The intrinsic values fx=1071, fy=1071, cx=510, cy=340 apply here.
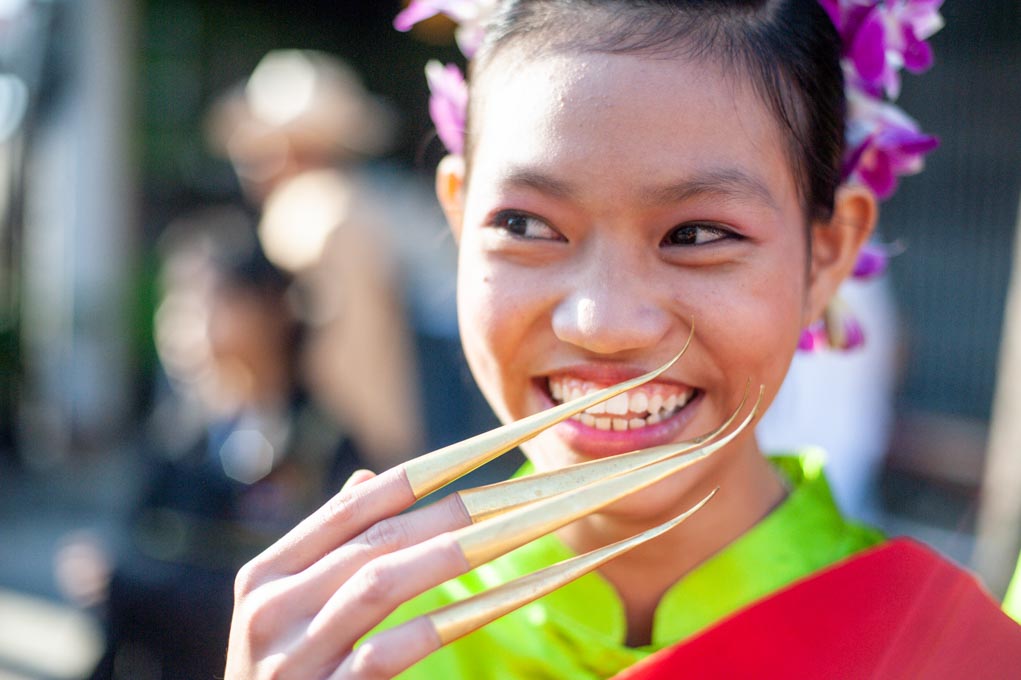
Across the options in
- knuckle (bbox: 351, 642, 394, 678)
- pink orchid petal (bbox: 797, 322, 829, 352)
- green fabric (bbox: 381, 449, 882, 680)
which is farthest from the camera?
Result: pink orchid petal (bbox: 797, 322, 829, 352)

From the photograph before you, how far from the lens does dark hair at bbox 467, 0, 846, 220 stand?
1260mm

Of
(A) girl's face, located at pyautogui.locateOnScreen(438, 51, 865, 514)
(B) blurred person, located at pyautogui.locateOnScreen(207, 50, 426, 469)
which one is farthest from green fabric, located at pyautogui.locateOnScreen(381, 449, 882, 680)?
(B) blurred person, located at pyautogui.locateOnScreen(207, 50, 426, 469)

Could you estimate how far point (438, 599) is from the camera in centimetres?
145

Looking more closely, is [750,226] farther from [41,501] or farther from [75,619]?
[41,501]

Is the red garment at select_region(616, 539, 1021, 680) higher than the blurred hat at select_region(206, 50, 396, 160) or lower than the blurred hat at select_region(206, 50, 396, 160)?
higher

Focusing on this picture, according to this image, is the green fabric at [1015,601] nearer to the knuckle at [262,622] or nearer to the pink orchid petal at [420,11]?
the knuckle at [262,622]

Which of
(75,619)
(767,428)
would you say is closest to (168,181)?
(75,619)

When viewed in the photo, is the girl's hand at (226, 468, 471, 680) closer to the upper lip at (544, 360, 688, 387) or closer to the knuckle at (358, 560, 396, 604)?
the knuckle at (358, 560, 396, 604)

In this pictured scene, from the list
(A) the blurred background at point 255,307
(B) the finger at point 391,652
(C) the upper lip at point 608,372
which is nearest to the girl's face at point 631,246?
(C) the upper lip at point 608,372

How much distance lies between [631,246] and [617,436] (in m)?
0.23

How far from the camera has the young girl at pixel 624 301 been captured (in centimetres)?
109

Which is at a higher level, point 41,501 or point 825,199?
point 825,199

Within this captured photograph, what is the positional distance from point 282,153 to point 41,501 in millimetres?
3549

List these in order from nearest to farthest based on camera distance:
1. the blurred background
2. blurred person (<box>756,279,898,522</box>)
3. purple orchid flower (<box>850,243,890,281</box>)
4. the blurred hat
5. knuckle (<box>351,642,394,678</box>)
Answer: knuckle (<box>351,642,394,678</box>)
purple orchid flower (<box>850,243,890,281</box>)
blurred person (<box>756,279,898,522</box>)
the blurred background
the blurred hat
